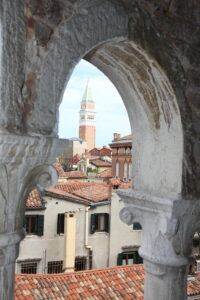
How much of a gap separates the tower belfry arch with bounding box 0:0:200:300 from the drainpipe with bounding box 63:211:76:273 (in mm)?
13694

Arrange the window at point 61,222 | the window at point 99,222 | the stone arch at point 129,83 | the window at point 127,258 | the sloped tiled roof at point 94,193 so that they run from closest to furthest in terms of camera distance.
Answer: the stone arch at point 129,83
the window at point 61,222
the window at point 99,222
the window at point 127,258
the sloped tiled roof at point 94,193

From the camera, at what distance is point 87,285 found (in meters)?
11.1

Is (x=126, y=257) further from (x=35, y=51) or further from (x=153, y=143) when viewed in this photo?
(x=35, y=51)

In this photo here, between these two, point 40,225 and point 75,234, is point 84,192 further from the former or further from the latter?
point 40,225

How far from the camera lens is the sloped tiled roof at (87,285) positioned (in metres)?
10.3

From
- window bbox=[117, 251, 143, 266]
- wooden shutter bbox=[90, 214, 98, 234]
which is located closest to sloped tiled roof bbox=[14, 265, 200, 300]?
wooden shutter bbox=[90, 214, 98, 234]

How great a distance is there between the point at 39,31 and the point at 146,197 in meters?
1.51

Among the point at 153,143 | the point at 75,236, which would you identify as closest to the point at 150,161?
the point at 153,143

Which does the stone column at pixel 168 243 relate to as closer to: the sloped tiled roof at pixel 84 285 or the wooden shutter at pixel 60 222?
the sloped tiled roof at pixel 84 285

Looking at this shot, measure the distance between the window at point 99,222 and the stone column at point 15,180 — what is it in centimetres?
1585

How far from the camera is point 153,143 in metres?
3.07

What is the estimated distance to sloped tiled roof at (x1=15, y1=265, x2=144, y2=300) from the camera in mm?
10258

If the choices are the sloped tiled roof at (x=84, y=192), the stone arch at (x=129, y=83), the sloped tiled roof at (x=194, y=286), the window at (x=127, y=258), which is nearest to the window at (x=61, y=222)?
the sloped tiled roof at (x=84, y=192)

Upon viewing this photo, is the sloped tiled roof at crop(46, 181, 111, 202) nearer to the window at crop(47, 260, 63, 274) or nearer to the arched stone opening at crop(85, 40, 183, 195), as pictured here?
the window at crop(47, 260, 63, 274)
